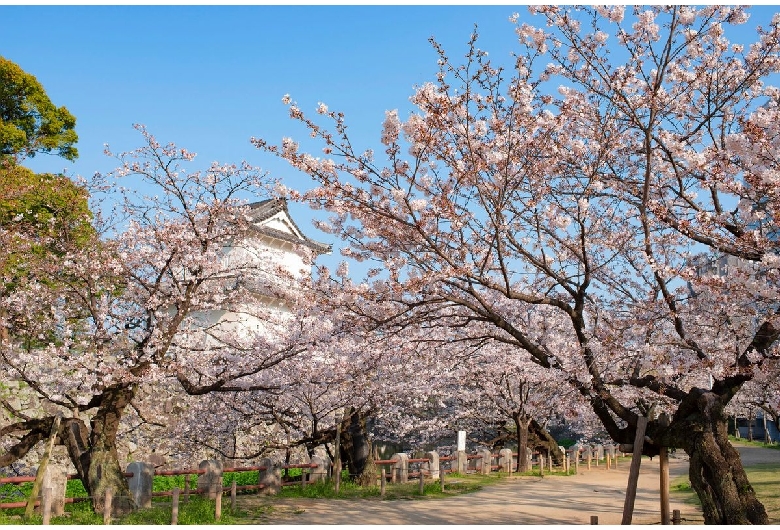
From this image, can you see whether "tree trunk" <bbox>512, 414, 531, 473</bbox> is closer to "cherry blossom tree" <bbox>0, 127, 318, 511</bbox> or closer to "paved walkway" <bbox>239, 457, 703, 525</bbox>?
"paved walkway" <bbox>239, 457, 703, 525</bbox>

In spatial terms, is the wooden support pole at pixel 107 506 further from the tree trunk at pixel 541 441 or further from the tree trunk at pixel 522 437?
the tree trunk at pixel 541 441

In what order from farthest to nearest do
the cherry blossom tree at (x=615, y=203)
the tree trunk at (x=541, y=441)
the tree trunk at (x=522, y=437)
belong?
the tree trunk at (x=541, y=441), the tree trunk at (x=522, y=437), the cherry blossom tree at (x=615, y=203)

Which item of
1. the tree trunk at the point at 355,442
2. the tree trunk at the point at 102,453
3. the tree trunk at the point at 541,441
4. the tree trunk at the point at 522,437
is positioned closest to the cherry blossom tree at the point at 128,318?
the tree trunk at the point at 102,453

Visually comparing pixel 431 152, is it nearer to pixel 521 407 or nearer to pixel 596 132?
pixel 596 132

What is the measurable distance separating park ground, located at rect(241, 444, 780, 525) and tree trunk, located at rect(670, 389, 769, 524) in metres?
2.64

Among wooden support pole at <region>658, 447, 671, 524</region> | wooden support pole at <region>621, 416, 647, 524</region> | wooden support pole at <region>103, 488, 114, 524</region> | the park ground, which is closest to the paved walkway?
the park ground

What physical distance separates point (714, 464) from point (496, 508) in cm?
636

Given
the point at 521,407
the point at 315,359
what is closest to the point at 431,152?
the point at 315,359

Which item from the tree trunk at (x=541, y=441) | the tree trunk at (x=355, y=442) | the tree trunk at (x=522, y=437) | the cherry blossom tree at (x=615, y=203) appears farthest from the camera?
the tree trunk at (x=541, y=441)

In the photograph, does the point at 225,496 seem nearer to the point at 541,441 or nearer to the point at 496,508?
the point at 496,508

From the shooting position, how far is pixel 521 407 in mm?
22547

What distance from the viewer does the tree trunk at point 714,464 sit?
8.36 meters

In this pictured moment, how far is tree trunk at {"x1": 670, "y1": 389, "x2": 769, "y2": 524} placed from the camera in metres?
8.36

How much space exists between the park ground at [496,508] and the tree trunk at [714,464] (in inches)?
104
